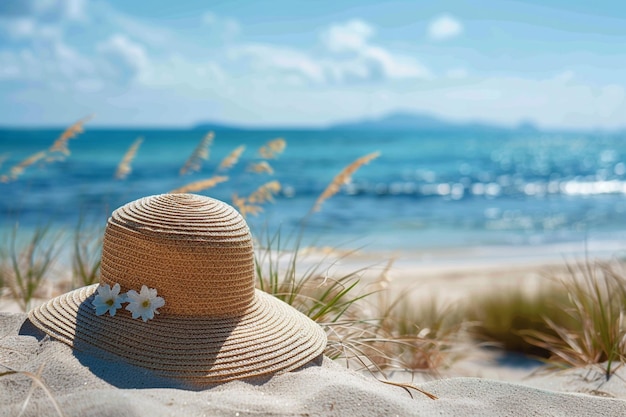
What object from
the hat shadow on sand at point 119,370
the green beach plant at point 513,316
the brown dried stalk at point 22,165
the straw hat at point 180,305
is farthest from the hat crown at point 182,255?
the green beach plant at point 513,316

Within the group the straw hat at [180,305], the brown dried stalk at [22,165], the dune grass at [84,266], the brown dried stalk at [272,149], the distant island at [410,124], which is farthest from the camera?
the distant island at [410,124]

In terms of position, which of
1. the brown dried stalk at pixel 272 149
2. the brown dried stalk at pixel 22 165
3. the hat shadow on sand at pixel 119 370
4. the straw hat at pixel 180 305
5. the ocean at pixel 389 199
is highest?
the brown dried stalk at pixel 272 149

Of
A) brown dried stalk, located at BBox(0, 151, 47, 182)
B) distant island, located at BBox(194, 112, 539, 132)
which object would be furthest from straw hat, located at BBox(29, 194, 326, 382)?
distant island, located at BBox(194, 112, 539, 132)

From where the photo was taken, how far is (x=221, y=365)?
7.14ft

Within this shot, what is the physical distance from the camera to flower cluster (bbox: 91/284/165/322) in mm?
2232

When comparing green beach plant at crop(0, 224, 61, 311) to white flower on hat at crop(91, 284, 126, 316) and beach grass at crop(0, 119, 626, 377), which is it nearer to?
beach grass at crop(0, 119, 626, 377)

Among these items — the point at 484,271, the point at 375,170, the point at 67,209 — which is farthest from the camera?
the point at 375,170

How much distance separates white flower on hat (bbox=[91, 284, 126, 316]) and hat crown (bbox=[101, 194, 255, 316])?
0.15 ft

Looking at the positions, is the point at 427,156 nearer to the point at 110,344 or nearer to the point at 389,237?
the point at 389,237

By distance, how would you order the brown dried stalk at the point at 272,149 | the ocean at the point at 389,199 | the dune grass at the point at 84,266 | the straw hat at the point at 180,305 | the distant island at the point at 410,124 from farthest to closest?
1. the distant island at the point at 410,124
2. the ocean at the point at 389,199
3. the brown dried stalk at the point at 272,149
4. the dune grass at the point at 84,266
5. the straw hat at the point at 180,305

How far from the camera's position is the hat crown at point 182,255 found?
225cm

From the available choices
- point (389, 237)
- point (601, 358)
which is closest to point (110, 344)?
point (601, 358)

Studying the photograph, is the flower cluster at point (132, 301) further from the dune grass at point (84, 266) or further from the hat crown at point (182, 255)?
the dune grass at point (84, 266)

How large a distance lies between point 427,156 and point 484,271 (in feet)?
107
